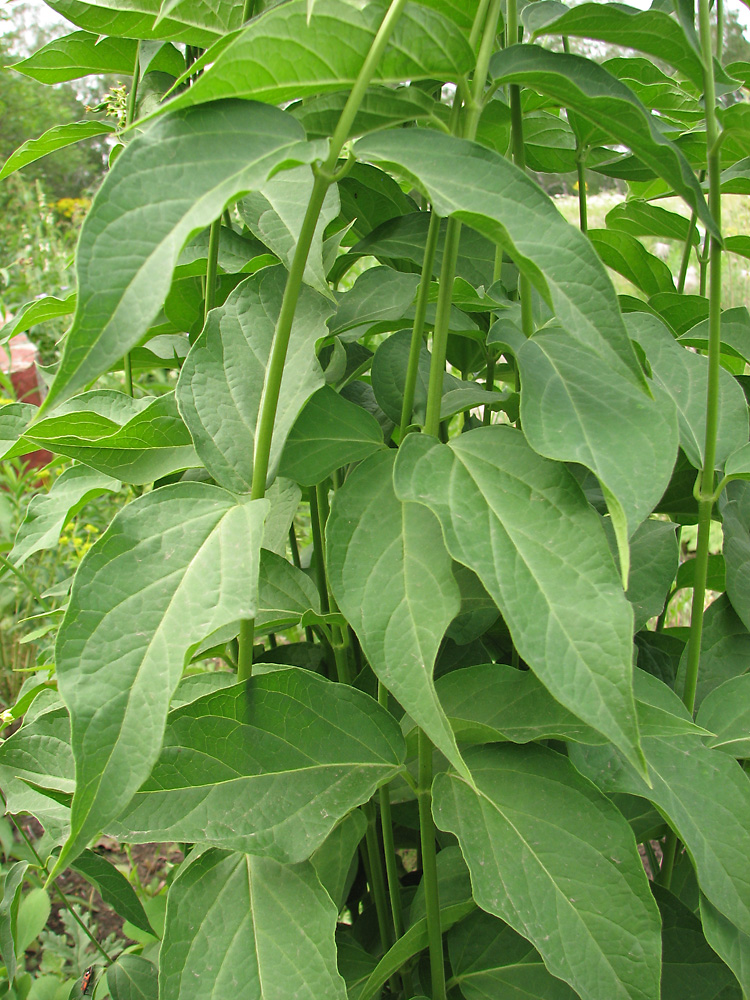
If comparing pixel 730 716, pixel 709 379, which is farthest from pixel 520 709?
pixel 709 379

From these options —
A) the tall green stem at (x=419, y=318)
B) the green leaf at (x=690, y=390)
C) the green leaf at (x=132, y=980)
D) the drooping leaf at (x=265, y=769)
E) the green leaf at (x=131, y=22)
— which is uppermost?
the green leaf at (x=131, y=22)

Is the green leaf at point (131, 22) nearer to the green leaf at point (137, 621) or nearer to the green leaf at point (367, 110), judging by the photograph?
the green leaf at point (367, 110)

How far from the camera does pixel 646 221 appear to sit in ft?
3.06

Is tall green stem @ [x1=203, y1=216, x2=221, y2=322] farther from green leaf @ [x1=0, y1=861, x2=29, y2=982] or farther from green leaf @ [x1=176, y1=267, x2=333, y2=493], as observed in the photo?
green leaf @ [x1=0, y1=861, x2=29, y2=982]

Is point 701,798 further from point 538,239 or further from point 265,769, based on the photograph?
point 538,239

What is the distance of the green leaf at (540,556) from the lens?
→ 1.34ft

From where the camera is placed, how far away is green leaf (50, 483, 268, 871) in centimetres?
40

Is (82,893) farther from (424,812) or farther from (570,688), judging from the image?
(570,688)

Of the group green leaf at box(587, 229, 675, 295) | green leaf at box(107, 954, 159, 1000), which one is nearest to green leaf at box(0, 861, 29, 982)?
green leaf at box(107, 954, 159, 1000)

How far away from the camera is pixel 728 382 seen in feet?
2.39

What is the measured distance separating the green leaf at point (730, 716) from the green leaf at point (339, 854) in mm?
309

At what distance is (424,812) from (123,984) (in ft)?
→ 1.46

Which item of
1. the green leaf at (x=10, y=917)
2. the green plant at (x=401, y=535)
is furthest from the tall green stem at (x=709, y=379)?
the green leaf at (x=10, y=917)

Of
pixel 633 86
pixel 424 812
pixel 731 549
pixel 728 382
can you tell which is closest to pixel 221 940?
pixel 424 812
